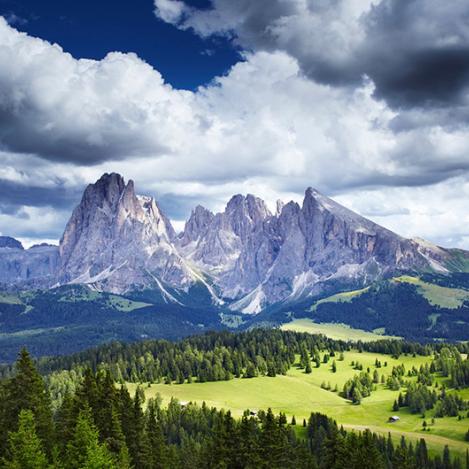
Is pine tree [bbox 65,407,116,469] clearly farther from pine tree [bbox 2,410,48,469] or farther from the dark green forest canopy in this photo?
pine tree [bbox 2,410,48,469]

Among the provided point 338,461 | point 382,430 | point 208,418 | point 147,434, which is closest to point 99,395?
point 147,434

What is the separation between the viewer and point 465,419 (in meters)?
199

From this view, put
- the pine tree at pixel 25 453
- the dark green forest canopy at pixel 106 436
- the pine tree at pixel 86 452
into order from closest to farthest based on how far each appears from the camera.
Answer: the pine tree at pixel 86 452, the pine tree at pixel 25 453, the dark green forest canopy at pixel 106 436

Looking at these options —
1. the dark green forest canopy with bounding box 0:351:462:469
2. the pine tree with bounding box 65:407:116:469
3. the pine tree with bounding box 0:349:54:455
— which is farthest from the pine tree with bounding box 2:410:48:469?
the pine tree with bounding box 0:349:54:455

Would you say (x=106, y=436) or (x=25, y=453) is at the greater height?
(x=25, y=453)

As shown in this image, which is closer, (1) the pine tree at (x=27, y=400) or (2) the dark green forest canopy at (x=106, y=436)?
(2) the dark green forest canopy at (x=106, y=436)

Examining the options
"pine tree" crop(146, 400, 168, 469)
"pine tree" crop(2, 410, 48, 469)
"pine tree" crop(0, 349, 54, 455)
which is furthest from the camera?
"pine tree" crop(146, 400, 168, 469)

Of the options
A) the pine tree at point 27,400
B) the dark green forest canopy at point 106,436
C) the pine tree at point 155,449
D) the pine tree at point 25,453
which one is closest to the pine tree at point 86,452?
the dark green forest canopy at point 106,436

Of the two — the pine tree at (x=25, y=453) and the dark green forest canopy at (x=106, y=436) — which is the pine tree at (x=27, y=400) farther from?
the pine tree at (x=25, y=453)

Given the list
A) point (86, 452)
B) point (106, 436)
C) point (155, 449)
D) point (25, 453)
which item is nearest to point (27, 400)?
point (106, 436)

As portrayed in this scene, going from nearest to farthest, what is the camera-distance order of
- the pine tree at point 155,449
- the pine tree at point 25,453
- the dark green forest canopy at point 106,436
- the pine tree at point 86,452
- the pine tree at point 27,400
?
the pine tree at point 86,452 → the pine tree at point 25,453 → the dark green forest canopy at point 106,436 → the pine tree at point 27,400 → the pine tree at point 155,449

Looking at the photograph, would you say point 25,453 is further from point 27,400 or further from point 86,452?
point 27,400

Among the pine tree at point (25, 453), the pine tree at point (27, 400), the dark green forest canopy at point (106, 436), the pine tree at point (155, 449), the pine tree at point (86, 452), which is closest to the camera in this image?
the pine tree at point (86, 452)

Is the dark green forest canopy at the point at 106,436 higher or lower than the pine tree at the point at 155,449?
higher
